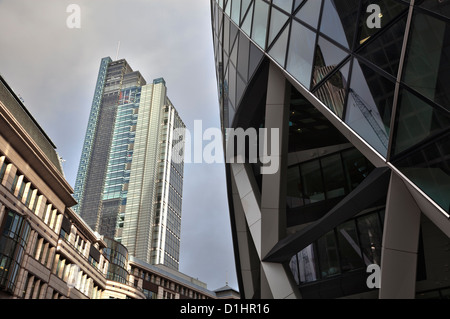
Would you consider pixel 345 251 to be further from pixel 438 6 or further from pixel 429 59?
pixel 438 6

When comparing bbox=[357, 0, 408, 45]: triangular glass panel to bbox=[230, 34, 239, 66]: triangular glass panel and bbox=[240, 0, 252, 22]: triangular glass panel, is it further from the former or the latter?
bbox=[230, 34, 239, 66]: triangular glass panel

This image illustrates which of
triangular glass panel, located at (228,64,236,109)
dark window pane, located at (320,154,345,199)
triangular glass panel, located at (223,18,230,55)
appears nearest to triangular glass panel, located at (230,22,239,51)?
triangular glass panel, located at (223,18,230,55)

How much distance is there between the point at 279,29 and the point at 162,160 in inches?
6169

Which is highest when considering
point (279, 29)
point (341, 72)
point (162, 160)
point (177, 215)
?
point (162, 160)

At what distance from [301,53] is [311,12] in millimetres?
1264

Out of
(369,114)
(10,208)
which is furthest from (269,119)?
(10,208)

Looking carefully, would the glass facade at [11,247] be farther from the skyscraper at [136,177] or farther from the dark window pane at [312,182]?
Result: the skyscraper at [136,177]

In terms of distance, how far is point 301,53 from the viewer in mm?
12570

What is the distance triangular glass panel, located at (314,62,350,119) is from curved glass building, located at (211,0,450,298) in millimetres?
47

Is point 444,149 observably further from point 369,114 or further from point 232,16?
point 232,16

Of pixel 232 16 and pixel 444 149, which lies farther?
pixel 232 16

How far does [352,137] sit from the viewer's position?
10461 millimetres

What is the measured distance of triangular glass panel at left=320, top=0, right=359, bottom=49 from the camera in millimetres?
9883

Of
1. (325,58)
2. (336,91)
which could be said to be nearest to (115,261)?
(325,58)
